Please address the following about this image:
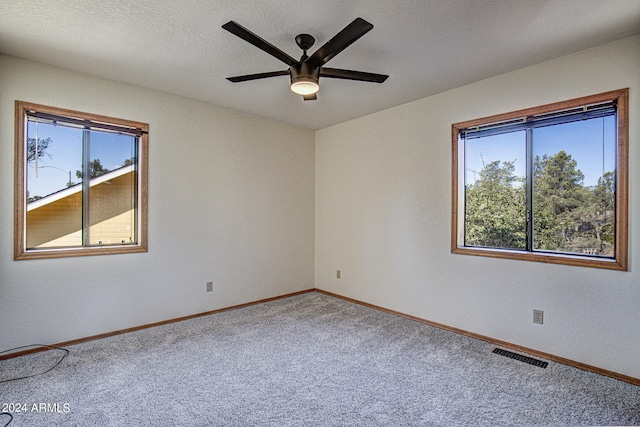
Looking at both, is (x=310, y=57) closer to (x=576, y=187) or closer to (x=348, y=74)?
(x=348, y=74)

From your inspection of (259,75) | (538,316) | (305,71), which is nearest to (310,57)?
→ (305,71)

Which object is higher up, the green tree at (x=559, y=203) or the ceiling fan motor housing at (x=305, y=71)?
the ceiling fan motor housing at (x=305, y=71)

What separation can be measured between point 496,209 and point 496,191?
18 cm

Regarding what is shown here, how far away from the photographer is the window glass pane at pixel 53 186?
2.79 metres

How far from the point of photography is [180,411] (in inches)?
76.2

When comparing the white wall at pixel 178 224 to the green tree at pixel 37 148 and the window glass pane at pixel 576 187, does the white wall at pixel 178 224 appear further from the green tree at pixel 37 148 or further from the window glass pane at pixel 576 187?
the window glass pane at pixel 576 187

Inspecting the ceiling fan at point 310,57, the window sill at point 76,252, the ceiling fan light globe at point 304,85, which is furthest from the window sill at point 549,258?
the window sill at point 76,252

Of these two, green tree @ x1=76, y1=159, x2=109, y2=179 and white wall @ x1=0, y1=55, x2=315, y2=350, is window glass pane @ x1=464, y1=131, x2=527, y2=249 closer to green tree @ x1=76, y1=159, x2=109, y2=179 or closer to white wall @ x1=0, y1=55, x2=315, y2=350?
white wall @ x1=0, y1=55, x2=315, y2=350

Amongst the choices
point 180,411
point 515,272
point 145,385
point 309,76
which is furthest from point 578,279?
point 145,385

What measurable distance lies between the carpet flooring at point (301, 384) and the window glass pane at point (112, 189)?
1.06 metres

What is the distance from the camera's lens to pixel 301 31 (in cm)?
224

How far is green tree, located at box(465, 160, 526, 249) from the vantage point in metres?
2.96

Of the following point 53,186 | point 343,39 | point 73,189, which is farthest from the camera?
point 73,189

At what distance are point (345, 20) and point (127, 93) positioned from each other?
244 cm
